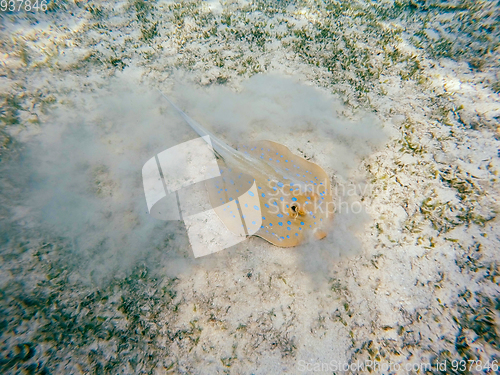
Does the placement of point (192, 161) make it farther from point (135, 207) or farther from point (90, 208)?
point (90, 208)

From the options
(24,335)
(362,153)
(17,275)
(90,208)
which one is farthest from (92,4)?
(362,153)
